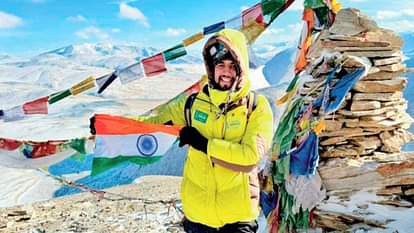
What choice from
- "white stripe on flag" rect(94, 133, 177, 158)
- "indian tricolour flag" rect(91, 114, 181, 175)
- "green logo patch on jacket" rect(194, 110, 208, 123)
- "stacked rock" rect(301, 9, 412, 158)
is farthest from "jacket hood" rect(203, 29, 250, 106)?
"stacked rock" rect(301, 9, 412, 158)

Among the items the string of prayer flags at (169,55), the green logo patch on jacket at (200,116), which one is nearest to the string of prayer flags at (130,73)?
the string of prayer flags at (169,55)

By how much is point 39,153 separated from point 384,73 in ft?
15.2

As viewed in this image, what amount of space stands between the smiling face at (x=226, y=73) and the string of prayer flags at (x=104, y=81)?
228 cm

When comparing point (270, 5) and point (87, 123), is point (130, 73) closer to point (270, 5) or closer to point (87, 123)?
Result: point (270, 5)

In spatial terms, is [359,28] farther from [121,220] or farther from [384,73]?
[121,220]

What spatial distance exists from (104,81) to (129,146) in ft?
5.25

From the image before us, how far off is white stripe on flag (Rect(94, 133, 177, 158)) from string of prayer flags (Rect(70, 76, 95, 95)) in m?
1.30

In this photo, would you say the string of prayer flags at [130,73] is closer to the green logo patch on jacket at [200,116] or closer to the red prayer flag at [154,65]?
the red prayer flag at [154,65]

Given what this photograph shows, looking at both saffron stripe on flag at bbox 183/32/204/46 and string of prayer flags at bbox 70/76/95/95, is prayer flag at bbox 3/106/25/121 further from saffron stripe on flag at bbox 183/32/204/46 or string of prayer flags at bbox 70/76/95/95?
saffron stripe on flag at bbox 183/32/204/46

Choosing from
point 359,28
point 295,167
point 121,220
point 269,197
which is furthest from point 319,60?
point 121,220

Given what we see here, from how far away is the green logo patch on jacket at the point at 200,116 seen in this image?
367 cm

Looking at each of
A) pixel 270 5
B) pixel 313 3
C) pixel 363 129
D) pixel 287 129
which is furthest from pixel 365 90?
pixel 270 5

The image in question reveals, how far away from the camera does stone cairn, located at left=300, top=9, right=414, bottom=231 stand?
6.60 metres

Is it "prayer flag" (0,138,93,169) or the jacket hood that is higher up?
the jacket hood
